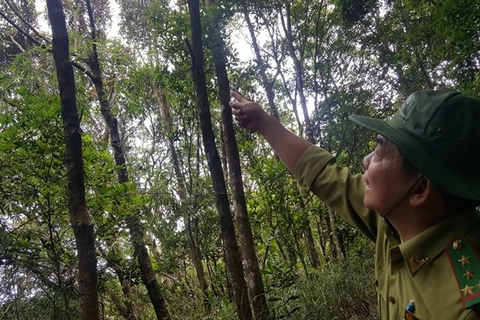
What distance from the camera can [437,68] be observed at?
10273 mm

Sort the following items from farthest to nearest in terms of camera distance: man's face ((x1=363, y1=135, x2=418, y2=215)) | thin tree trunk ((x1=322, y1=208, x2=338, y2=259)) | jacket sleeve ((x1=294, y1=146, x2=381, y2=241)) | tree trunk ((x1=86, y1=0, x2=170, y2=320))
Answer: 1. thin tree trunk ((x1=322, y1=208, x2=338, y2=259))
2. tree trunk ((x1=86, y1=0, x2=170, y2=320))
3. jacket sleeve ((x1=294, y1=146, x2=381, y2=241))
4. man's face ((x1=363, y1=135, x2=418, y2=215))

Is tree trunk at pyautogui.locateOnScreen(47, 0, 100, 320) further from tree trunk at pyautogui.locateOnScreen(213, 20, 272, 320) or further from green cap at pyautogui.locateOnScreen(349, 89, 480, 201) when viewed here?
green cap at pyautogui.locateOnScreen(349, 89, 480, 201)

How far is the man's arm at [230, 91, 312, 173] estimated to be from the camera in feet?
4.68

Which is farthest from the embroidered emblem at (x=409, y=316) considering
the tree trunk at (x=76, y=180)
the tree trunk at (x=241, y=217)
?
the tree trunk at (x=241, y=217)

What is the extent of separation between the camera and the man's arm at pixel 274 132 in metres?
1.43

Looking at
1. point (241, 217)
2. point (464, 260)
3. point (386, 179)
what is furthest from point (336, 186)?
point (241, 217)

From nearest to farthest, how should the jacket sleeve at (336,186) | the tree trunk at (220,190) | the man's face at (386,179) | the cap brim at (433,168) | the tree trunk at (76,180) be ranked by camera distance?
the cap brim at (433,168) → the man's face at (386,179) → the jacket sleeve at (336,186) → the tree trunk at (76,180) → the tree trunk at (220,190)

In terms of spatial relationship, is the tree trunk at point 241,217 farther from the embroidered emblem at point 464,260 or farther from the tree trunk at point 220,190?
the embroidered emblem at point 464,260

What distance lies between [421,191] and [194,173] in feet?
26.3

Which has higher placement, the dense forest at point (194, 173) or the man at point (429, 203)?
the dense forest at point (194, 173)

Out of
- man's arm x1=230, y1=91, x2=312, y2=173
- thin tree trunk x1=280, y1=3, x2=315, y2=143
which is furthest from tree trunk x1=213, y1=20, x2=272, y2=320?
thin tree trunk x1=280, y1=3, x2=315, y2=143

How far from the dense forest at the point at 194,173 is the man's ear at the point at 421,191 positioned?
627mm

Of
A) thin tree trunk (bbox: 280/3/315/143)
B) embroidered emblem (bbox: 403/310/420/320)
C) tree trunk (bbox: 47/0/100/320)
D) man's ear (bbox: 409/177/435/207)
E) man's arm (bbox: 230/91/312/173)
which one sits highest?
thin tree trunk (bbox: 280/3/315/143)

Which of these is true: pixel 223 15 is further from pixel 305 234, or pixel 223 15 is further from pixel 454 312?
pixel 305 234
